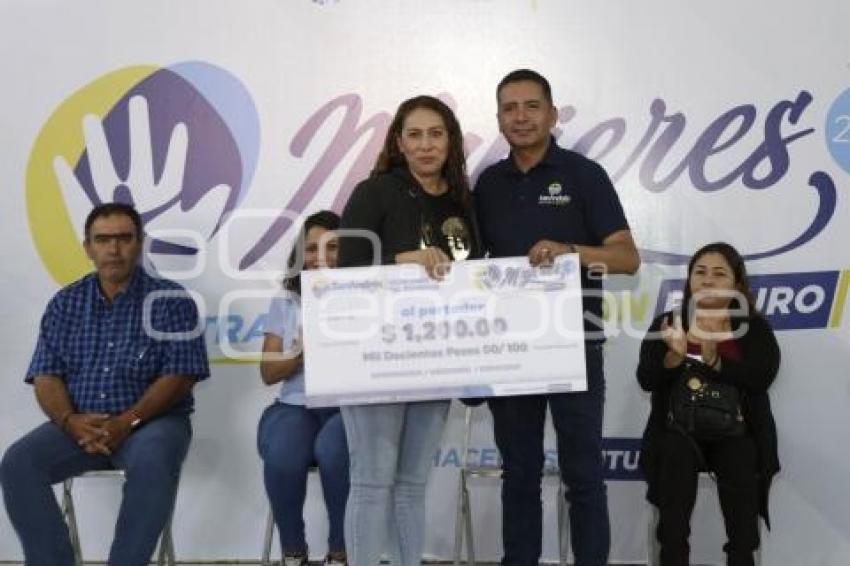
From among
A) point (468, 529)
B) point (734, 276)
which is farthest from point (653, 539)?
point (734, 276)

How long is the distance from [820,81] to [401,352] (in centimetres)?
211

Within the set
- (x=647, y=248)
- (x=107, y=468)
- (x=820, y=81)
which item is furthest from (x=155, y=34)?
(x=820, y=81)

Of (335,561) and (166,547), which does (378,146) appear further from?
(166,547)

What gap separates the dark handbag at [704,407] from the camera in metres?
2.83

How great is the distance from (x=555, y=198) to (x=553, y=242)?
0.16 m

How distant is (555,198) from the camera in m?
2.60

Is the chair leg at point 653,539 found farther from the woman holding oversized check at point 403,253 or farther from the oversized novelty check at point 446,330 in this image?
the woman holding oversized check at point 403,253

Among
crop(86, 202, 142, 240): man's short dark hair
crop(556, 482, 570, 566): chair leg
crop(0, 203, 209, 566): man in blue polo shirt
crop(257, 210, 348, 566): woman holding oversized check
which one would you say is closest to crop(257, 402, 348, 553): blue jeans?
crop(257, 210, 348, 566): woman holding oversized check

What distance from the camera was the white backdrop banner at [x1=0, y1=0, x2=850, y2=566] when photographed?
3.40 m

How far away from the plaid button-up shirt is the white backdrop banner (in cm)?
56

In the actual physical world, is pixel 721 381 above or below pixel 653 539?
above

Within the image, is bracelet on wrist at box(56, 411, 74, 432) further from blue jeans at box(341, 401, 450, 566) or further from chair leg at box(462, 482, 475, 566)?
chair leg at box(462, 482, 475, 566)

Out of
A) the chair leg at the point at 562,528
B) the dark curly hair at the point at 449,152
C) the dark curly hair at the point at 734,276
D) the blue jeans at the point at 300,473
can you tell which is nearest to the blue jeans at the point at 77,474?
the blue jeans at the point at 300,473

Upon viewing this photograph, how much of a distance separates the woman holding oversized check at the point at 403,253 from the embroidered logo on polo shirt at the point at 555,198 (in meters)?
0.26
